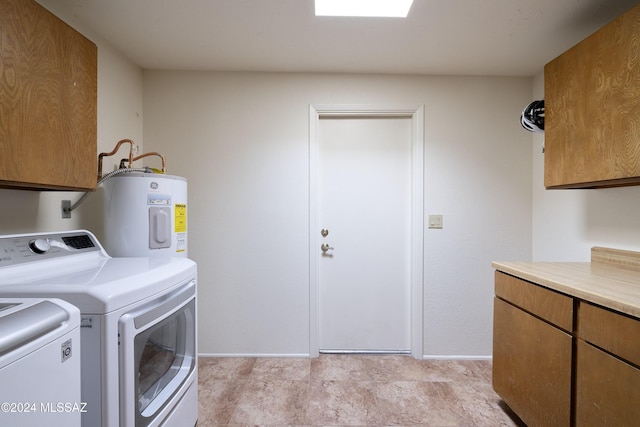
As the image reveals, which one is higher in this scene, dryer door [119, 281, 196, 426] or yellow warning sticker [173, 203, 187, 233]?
yellow warning sticker [173, 203, 187, 233]

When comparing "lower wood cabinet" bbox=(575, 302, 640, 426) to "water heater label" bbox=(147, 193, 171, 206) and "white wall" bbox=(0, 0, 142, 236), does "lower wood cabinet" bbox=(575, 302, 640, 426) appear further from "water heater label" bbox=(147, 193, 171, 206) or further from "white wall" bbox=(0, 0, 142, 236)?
"white wall" bbox=(0, 0, 142, 236)

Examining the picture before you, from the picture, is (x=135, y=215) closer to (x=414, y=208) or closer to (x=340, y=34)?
(x=340, y=34)

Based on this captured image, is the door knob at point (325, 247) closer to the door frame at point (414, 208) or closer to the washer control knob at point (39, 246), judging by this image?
the door frame at point (414, 208)

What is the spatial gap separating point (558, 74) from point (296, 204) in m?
1.78

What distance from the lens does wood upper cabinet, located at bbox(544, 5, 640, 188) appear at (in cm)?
120

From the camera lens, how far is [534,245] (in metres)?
2.23

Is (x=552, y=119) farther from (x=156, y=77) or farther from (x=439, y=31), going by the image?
(x=156, y=77)

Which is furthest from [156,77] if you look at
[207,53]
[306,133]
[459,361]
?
[459,361]

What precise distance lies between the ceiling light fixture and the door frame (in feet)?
2.33

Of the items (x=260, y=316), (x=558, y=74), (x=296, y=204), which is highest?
(x=558, y=74)

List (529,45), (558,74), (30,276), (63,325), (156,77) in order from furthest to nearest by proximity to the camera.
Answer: (156,77) → (529,45) → (558,74) → (30,276) → (63,325)

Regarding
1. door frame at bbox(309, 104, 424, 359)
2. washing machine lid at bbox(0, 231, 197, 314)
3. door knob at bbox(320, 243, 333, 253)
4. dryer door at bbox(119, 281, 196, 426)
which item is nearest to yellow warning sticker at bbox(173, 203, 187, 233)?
washing machine lid at bbox(0, 231, 197, 314)

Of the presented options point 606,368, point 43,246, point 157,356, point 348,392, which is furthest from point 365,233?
point 43,246

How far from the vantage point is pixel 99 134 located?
1.76 m
